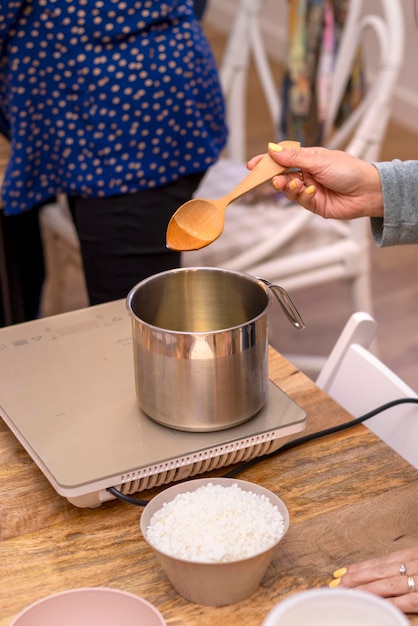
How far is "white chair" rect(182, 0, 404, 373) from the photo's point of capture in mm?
1876

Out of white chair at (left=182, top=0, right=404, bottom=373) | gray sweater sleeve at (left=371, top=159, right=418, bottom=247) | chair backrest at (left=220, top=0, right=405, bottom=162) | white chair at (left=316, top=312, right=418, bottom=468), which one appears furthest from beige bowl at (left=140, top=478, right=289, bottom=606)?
chair backrest at (left=220, top=0, right=405, bottom=162)

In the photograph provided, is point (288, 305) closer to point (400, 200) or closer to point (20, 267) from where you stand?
point (400, 200)

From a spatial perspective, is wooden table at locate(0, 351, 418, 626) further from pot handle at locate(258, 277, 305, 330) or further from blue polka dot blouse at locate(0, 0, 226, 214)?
blue polka dot blouse at locate(0, 0, 226, 214)

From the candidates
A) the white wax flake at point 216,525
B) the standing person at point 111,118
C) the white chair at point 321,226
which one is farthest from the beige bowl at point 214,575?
the white chair at point 321,226

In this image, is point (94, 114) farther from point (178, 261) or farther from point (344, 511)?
point (344, 511)

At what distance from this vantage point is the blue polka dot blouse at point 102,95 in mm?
1380

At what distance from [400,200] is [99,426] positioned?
1.36ft

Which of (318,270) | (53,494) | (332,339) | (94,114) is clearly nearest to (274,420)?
(53,494)

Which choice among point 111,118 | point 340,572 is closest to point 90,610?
point 340,572

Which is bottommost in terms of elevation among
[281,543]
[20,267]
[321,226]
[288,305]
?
[20,267]

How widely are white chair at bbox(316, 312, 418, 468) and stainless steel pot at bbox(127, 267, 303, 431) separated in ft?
0.59

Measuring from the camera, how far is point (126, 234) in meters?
1.53

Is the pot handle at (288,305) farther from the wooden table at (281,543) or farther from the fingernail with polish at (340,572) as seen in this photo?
the fingernail with polish at (340,572)

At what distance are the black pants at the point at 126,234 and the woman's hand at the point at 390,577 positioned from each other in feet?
2.85
